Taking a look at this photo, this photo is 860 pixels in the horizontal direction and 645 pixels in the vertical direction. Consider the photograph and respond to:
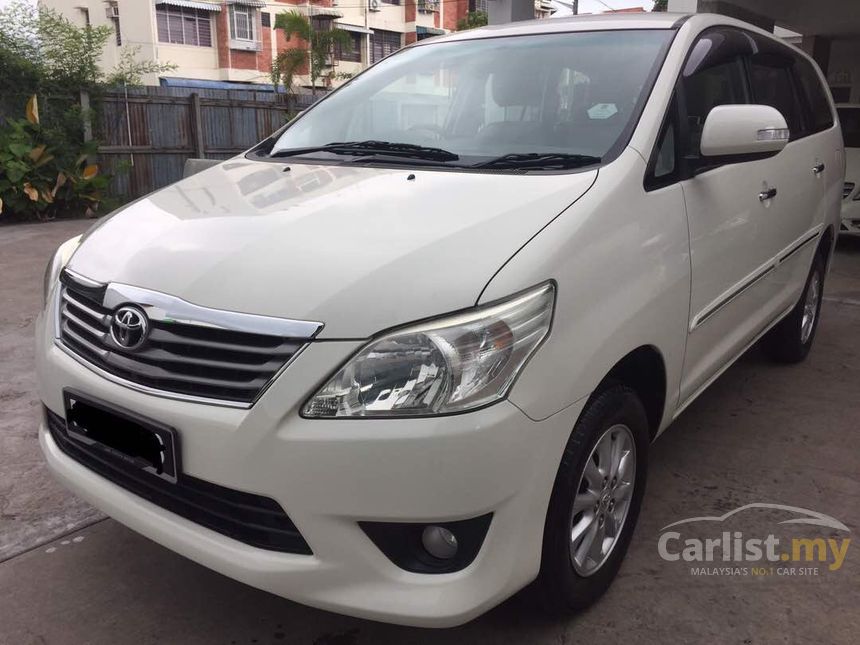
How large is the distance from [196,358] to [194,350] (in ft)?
0.07

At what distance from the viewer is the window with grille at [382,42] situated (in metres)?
37.7

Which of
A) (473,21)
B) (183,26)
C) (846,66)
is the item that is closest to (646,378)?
(846,66)

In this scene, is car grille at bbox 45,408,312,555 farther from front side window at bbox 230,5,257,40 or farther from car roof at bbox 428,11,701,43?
front side window at bbox 230,5,257,40

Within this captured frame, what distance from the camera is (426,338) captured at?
5.57 ft

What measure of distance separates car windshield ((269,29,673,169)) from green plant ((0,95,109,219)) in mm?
8374

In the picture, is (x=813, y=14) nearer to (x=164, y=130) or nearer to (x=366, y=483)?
(x=164, y=130)

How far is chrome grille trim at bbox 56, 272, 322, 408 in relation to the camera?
5.63ft

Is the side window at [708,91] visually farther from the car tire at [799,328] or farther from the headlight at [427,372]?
the car tire at [799,328]

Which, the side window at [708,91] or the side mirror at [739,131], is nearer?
the side mirror at [739,131]

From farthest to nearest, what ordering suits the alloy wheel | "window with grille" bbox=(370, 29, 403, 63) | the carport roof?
"window with grille" bbox=(370, 29, 403, 63)
the carport roof
the alloy wheel

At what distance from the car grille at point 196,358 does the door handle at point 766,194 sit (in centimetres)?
219

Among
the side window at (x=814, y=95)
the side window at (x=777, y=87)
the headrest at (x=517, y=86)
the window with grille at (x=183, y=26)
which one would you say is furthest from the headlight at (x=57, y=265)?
the window with grille at (x=183, y=26)

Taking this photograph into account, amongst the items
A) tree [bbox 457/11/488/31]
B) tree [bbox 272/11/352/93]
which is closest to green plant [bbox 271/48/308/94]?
tree [bbox 272/11/352/93]

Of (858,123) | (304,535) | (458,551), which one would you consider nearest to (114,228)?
(304,535)
